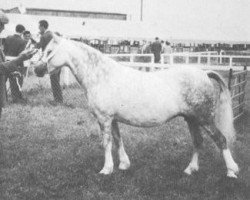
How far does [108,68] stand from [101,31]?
128 ft

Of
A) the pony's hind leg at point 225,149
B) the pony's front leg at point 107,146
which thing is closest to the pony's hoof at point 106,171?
the pony's front leg at point 107,146

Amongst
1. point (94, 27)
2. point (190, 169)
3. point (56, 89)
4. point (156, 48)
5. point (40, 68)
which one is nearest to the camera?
point (40, 68)

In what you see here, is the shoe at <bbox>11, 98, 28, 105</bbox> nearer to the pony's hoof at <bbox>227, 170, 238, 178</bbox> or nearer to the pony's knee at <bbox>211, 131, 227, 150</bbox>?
the pony's knee at <bbox>211, 131, 227, 150</bbox>

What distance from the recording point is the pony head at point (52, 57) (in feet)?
20.1

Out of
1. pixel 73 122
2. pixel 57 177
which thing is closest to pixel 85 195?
pixel 57 177

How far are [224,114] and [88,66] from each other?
2.27 metres

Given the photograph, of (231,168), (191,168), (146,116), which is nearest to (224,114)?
(231,168)

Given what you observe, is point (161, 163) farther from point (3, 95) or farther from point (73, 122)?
point (73, 122)

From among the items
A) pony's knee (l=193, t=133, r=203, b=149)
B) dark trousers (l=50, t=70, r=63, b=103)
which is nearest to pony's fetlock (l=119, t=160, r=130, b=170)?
pony's knee (l=193, t=133, r=203, b=149)

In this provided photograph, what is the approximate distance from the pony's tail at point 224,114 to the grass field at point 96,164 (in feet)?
1.93

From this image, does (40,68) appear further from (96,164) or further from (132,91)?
(96,164)

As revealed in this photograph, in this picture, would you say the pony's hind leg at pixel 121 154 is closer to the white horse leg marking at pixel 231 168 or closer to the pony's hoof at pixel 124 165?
the pony's hoof at pixel 124 165

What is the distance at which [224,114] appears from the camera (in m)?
6.70

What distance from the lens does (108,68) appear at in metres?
6.27
